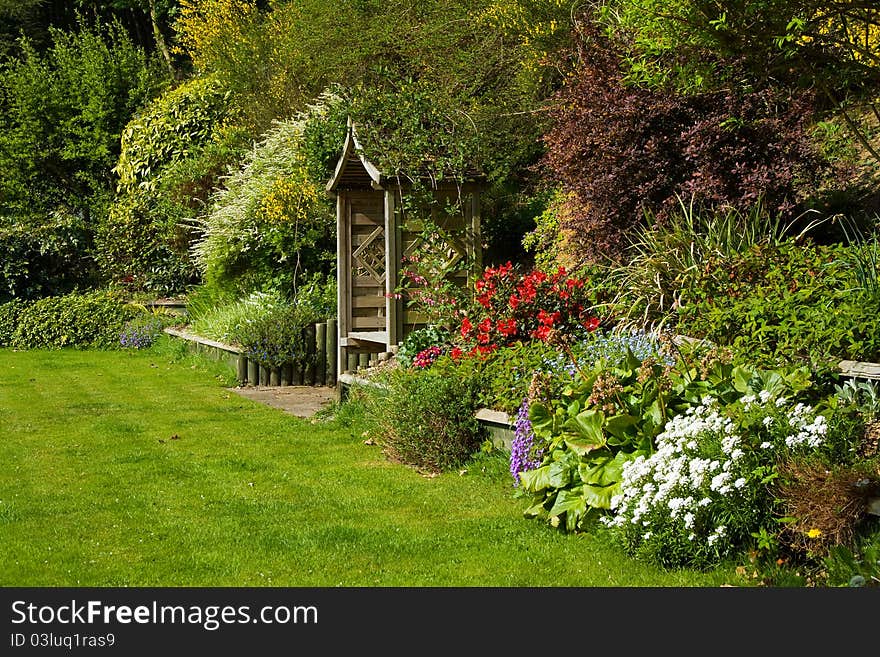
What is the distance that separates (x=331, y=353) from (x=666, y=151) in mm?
4378

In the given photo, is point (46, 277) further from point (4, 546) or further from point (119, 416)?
point (4, 546)

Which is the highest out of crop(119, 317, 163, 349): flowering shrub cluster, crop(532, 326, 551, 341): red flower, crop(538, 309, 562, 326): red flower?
crop(538, 309, 562, 326): red flower

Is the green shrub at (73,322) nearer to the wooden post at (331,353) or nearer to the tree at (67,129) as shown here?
the tree at (67,129)

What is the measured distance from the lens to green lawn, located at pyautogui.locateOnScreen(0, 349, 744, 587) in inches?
177

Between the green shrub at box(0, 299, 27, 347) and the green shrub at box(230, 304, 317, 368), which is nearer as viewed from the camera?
the green shrub at box(230, 304, 317, 368)

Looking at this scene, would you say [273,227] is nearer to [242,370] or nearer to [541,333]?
[242,370]

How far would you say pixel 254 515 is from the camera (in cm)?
559

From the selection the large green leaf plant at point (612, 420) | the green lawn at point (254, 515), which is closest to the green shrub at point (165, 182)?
the green lawn at point (254, 515)

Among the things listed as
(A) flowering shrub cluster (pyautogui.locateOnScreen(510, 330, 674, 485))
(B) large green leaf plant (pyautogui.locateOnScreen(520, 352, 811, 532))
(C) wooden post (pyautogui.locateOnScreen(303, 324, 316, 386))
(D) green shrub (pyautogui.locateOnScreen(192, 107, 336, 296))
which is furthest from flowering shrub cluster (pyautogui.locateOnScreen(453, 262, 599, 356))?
(D) green shrub (pyautogui.locateOnScreen(192, 107, 336, 296))

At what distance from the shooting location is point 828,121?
10305 mm

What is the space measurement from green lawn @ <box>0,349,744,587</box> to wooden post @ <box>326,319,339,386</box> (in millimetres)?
1985

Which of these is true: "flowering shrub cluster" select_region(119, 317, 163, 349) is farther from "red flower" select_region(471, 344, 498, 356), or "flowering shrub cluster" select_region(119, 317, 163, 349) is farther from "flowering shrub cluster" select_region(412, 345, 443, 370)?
"red flower" select_region(471, 344, 498, 356)

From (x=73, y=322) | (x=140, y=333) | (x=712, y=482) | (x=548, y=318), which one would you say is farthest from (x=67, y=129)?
(x=712, y=482)

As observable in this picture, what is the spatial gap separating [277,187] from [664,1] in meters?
7.73
